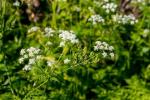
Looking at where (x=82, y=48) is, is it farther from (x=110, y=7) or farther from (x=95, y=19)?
(x=110, y=7)

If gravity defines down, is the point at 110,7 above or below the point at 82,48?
above

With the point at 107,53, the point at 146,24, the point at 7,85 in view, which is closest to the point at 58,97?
the point at 7,85

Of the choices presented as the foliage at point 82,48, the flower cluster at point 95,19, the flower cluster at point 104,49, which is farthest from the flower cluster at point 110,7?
the flower cluster at point 104,49

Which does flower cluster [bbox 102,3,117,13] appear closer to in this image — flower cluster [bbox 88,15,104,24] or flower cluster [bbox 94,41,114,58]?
flower cluster [bbox 88,15,104,24]

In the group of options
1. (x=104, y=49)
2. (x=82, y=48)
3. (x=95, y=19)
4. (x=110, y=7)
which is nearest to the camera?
(x=104, y=49)

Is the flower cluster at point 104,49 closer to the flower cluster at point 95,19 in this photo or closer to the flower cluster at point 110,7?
the flower cluster at point 95,19

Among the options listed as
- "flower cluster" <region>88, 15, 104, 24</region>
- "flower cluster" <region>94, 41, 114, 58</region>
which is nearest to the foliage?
"flower cluster" <region>88, 15, 104, 24</region>

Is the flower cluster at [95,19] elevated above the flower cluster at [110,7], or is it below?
below

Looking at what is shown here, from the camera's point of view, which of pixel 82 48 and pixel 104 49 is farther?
pixel 82 48

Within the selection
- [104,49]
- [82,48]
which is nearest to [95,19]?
[82,48]

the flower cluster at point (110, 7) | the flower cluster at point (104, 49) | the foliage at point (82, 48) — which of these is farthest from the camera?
the flower cluster at point (110, 7)

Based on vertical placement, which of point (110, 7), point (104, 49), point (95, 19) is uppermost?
point (110, 7)

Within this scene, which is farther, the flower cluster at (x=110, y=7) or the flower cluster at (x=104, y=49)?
the flower cluster at (x=110, y=7)

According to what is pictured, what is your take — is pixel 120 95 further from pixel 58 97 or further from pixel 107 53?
pixel 107 53
